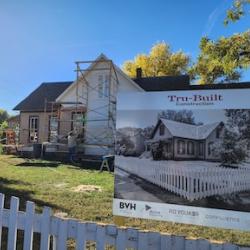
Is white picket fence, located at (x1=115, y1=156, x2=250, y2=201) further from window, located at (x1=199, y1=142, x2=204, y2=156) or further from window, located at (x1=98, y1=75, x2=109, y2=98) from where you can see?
window, located at (x1=98, y1=75, x2=109, y2=98)

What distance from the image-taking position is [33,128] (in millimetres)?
35312

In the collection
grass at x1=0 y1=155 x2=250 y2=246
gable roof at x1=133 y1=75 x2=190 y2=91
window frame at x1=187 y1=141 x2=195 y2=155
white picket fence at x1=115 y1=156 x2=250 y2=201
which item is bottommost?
grass at x1=0 y1=155 x2=250 y2=246

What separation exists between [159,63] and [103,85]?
27.8 meters

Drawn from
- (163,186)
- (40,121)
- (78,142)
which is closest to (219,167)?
(163,186)

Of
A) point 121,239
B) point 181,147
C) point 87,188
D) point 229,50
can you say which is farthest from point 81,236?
point 229,50

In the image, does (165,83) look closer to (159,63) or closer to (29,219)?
(159,63)

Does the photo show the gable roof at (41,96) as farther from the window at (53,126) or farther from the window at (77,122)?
the window at (77,122)

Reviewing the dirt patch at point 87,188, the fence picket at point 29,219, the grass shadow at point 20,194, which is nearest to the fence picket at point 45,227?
the fence picket at point 29,219

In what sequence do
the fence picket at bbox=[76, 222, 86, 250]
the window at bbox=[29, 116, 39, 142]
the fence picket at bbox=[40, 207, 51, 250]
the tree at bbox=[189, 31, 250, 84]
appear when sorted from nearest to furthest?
the fence picket at bbox=[76, 222, 86, 250]
the fence picket at bbox=[40, 207, 51, 250]
the tree at bbox=[189, 31, 250, 84]
the window at bbox=[29, 116, 39, 142]

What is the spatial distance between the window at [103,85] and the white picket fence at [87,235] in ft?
76.8

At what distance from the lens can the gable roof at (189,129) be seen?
196 inches

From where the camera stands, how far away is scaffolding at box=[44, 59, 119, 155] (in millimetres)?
27547

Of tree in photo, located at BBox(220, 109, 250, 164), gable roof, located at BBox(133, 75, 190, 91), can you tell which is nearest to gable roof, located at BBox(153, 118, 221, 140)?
tree in photo, located at BBox(220, 109, 250, 164)

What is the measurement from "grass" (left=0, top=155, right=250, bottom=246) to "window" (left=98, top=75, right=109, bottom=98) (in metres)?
12.4
